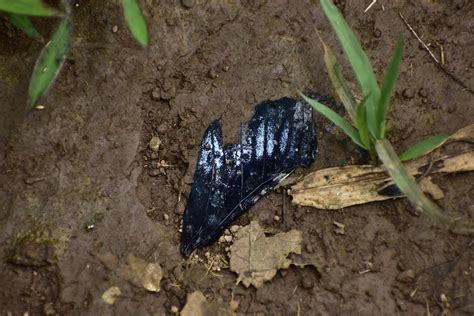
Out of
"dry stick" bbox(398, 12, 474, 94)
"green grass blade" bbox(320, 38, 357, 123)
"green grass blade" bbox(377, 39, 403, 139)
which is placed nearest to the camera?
"green grass blade" bbox(377, 39, 403, 139)

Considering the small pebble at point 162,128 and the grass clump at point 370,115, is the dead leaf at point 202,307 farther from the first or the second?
the grass clump at point 370,115

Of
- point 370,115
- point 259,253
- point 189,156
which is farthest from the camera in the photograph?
point 189,156

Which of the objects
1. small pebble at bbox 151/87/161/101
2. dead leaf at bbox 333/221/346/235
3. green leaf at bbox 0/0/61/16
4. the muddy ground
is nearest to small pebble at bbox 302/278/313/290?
the muddy ground

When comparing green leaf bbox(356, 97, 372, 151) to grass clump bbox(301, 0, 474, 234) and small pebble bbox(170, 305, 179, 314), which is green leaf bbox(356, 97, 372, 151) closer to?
grass clump bbox(301, 0, 474, 234)

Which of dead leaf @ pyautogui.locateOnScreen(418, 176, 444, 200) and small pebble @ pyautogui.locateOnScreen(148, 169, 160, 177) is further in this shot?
small pebble @ pyautogui.locateOnScreen(148, 169, 160, 177)

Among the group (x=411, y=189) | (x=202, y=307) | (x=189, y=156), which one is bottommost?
(x=202, y=307)

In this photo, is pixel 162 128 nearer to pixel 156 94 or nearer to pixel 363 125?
pixel 156 94

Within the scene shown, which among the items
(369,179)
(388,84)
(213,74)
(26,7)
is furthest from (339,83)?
(26,7)
